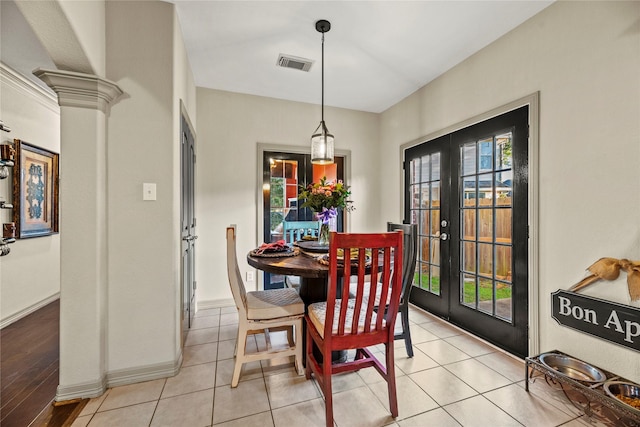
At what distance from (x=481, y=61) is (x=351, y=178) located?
2.00 metres

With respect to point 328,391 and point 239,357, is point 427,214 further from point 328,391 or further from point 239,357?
point 239,357

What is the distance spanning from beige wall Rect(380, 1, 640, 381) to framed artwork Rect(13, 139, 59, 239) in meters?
4.69

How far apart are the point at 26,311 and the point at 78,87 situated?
9.06 ft

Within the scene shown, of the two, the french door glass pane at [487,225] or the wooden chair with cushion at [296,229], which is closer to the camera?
the french door glass pane at [487,225]

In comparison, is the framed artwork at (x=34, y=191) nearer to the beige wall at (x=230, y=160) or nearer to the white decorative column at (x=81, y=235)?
the beige wall at (x=230, y=160)

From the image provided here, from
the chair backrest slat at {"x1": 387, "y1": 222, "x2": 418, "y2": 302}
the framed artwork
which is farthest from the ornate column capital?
the chair backrest slat at {"x1": 387, "y1": 222, "x2": 418, "y2": 302}

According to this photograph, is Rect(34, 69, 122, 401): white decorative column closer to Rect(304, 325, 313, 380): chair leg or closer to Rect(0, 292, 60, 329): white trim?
Rect(304, 325, 313, 380): chair leg

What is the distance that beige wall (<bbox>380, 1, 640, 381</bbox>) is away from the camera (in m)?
1.62

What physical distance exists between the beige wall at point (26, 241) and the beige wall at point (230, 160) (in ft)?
5.49

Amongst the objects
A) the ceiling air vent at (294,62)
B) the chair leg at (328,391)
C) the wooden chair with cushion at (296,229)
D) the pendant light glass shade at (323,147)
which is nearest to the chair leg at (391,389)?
the chair leg at (328,391)

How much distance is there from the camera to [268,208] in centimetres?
368

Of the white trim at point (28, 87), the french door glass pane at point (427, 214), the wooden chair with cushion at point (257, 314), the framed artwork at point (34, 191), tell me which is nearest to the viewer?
the wooden chair with cushion at point (257, 314)

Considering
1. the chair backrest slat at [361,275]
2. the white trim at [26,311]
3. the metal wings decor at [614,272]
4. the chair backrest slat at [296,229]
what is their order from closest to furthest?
the chair backrest slat at [361,275] → the metal wings decor at [614,272] → the white trim at [26,311] → the chair backrest slat at [296,229]

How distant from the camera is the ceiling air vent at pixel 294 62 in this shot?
8.97ft
